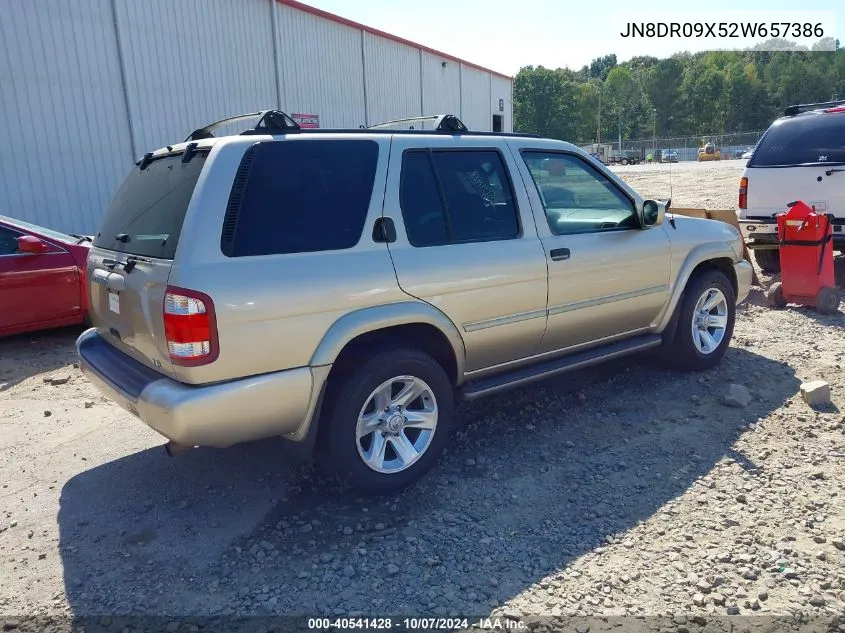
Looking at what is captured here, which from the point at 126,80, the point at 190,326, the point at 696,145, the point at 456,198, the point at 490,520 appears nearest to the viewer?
the point at 190,326

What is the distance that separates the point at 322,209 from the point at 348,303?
50cm

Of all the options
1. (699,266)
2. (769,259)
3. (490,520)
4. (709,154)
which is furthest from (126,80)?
(709,154)

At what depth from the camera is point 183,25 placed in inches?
497

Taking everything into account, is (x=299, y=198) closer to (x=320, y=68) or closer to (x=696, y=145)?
(x=320, y=68)

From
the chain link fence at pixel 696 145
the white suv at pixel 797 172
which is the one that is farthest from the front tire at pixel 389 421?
the chain link fence at pixel 696 145

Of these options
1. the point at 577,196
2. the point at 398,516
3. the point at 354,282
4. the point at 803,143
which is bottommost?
the point at 398,516

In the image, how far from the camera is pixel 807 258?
22.9 ft

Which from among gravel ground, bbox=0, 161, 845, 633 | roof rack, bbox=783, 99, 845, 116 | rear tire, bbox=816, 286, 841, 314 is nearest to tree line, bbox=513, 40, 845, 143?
roof rack, bbox=783, 99, 845, 116

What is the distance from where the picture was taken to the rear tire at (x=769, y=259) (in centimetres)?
880

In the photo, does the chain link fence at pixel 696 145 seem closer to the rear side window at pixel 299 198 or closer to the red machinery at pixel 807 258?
the red machinery at pixel 807 258

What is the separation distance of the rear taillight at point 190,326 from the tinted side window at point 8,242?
185 inches

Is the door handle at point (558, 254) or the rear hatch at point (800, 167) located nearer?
the door handle at point (558, 254)

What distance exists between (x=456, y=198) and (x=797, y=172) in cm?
613

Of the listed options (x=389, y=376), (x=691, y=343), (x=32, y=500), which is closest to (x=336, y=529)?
(x=389, y=376)
